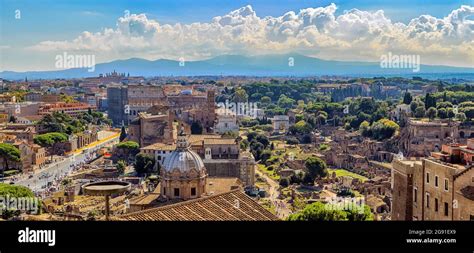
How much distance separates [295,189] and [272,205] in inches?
127

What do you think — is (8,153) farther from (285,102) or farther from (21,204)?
(285,102)

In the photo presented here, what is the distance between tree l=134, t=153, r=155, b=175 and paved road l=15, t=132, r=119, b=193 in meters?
2.48

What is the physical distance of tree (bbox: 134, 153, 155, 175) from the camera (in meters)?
20.2

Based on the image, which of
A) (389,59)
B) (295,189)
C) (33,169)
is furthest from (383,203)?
(33,169)

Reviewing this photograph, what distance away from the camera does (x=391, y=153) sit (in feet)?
83.4

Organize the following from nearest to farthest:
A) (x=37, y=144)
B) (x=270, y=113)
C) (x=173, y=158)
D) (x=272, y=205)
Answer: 1. (x=173, y=158)
2. (x=272, y=205)
3. (x=37, y=144)
4. (x=270, y=113)

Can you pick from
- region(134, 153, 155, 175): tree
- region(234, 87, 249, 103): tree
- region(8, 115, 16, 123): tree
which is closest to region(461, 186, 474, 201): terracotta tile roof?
region(134, 153, 155, 175): tree

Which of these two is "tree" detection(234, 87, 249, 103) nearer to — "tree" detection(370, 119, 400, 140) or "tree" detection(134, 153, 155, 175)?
"tree" detection(370, 119, 400, 140)

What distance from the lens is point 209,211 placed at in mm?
5914

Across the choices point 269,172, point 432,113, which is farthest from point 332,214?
point 432,113

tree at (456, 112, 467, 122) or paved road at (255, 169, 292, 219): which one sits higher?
tree at (456, 112, 467, 122)

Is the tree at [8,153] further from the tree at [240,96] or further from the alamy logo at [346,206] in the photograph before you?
the tree at [240,96]
